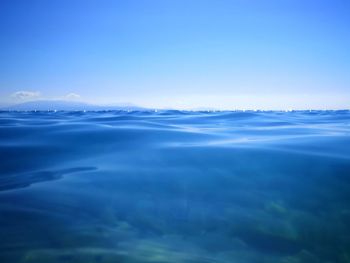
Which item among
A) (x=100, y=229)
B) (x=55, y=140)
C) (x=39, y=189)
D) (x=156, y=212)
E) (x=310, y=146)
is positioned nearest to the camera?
(x=100, y=229)

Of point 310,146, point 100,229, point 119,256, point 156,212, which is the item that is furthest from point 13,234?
point 310,146

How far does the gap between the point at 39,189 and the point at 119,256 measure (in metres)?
2.16

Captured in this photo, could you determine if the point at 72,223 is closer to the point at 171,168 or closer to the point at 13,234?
the point at 13,234

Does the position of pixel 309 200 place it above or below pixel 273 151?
below

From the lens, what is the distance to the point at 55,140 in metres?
7.02

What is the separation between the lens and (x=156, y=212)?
310cm

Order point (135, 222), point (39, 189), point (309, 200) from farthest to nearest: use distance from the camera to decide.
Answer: point (39, 189) < point (309, 200) < point (135, 222)

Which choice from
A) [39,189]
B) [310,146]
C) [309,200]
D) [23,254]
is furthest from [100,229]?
[310,146]

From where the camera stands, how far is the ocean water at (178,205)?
7.64 ft

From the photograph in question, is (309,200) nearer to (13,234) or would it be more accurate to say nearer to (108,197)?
(108,197)

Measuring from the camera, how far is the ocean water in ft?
7.64

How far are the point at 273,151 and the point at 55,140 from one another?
233 inches

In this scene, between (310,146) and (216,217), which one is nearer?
(216,217)

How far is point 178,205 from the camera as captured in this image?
10.8 feet
